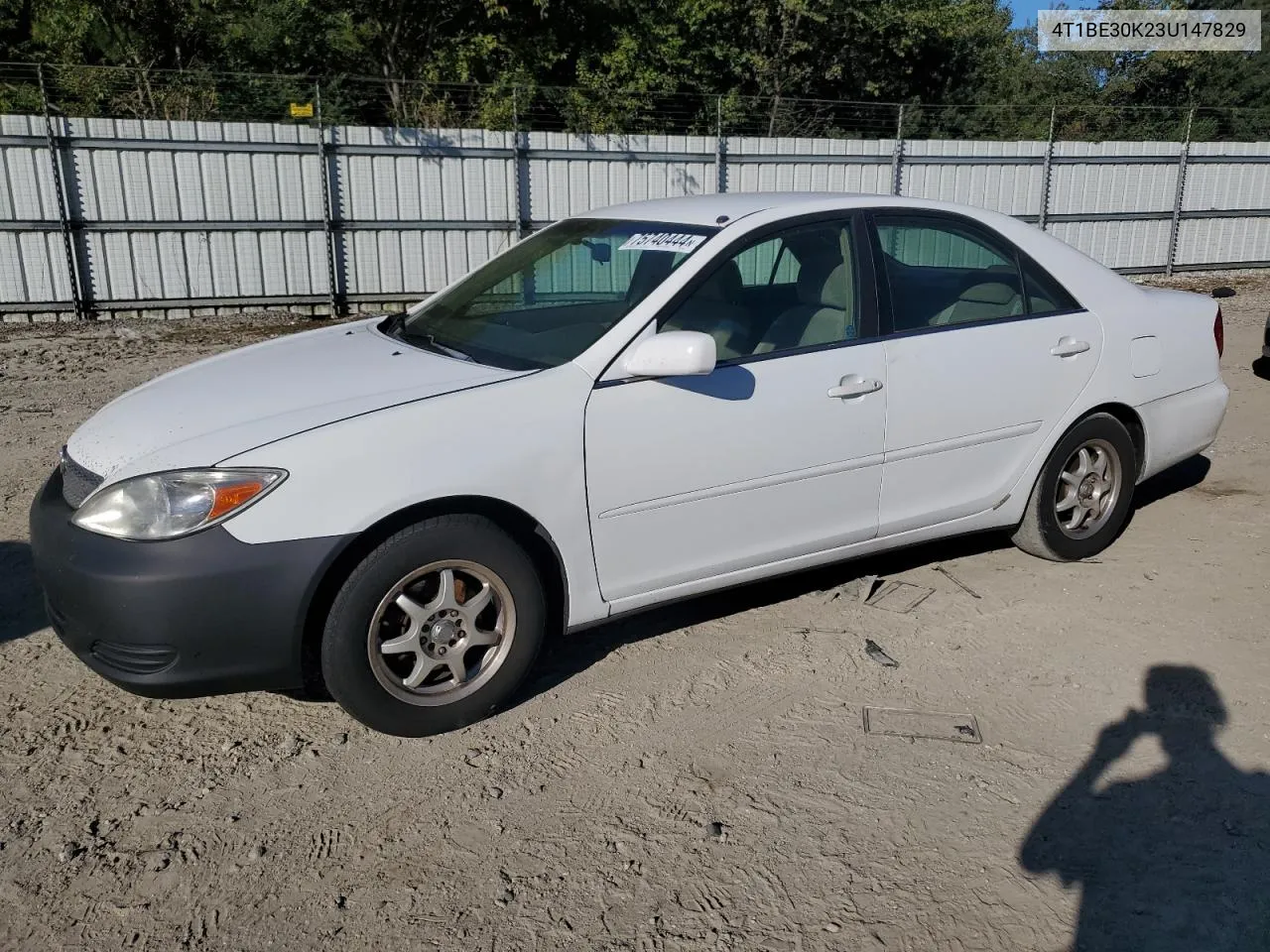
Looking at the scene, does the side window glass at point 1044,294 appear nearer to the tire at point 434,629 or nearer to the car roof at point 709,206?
the car roof at point 709,206

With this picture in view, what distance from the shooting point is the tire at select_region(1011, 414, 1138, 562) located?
15.8ft

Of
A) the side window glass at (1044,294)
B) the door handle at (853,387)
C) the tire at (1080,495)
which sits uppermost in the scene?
the side window glass at (1044,294)

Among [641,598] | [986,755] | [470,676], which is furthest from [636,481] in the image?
[986,755]

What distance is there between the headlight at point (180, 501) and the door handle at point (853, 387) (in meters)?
1.96

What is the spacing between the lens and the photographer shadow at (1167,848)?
2682 mm

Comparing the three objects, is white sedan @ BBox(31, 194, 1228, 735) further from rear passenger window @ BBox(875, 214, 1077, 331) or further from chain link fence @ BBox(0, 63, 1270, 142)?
chain link fence @ BBox(0, 63, 1270, 142)

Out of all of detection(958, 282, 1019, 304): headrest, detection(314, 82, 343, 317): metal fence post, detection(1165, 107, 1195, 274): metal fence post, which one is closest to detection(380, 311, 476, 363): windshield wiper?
detection(958, 282, 1019, 304): headrest

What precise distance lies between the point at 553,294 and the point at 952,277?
1645 mm

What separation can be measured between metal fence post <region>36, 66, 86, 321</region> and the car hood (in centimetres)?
946

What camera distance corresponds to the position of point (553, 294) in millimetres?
4477

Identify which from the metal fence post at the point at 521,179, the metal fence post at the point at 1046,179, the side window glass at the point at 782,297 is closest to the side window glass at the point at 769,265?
the side window glass at the point at 782,297

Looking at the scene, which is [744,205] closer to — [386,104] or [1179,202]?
[386,104]

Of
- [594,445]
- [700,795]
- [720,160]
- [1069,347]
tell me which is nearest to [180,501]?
[594,445]

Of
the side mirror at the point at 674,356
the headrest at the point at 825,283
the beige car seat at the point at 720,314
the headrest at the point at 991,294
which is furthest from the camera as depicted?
the headrest at the point at 991,294
